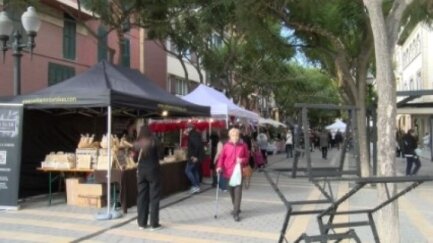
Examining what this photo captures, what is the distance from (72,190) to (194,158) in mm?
3276

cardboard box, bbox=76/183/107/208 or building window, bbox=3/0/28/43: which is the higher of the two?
building window, bbox=3/0/28/43

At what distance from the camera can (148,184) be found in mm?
9648

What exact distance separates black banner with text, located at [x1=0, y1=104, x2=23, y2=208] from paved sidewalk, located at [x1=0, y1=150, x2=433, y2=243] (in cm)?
44

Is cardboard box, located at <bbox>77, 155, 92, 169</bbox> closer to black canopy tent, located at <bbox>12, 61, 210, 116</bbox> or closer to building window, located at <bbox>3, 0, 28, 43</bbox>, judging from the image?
black canopy tent, located at <bbox>12, 61, 210, 116</bbox>

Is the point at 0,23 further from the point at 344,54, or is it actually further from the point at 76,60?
the point at 76,60

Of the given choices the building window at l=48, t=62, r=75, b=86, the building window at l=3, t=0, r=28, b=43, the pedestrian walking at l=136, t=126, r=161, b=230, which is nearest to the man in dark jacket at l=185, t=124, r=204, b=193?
the pedestrian walking at l=136, t=126, r=161, b=230

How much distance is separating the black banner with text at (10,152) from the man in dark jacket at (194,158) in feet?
14.1

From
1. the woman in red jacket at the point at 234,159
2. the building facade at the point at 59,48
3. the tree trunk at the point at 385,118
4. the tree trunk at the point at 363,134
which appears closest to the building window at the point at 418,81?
the building facade at the point at 59,48

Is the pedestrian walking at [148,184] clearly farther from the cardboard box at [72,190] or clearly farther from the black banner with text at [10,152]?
the black banner with text at [10,152]

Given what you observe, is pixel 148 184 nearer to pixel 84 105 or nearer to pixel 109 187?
pixel 109 187

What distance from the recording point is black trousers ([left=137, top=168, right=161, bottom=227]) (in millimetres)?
9438

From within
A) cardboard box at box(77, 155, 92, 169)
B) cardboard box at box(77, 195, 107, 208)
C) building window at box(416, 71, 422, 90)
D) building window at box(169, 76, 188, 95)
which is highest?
building window at box(416, 71, 422, 90)

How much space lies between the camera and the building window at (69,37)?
2308 centimetres

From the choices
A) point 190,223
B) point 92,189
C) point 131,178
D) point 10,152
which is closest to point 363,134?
point 131,178
